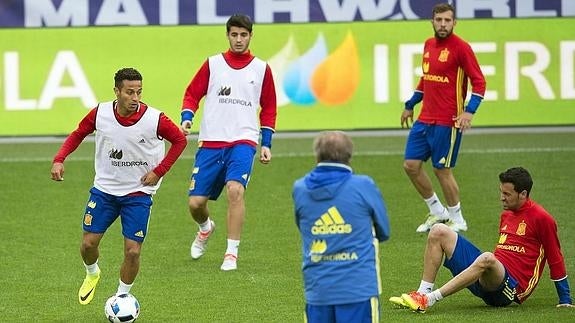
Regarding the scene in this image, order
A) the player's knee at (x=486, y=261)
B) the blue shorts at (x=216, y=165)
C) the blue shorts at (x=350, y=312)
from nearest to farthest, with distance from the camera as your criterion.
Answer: the blue shorts at (x=350, y=312), the player's knee at (x=486, y=261), the blue shorts at (x=216, y=165)

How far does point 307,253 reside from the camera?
845 cm

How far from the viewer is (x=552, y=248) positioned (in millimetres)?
10773

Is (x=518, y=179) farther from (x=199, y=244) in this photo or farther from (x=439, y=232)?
(x=199, y=244)

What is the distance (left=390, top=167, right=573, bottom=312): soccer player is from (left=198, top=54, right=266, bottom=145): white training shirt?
277 centimetres

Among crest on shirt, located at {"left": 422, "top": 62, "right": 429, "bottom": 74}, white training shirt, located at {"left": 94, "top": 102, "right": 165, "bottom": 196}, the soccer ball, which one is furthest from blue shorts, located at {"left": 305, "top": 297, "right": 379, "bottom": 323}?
crest on shirt, located at {"left": 422, "top": 62, "right": 429, "bottom": 74}

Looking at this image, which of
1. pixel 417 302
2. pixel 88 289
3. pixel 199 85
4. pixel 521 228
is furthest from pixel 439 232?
pixel 199 85

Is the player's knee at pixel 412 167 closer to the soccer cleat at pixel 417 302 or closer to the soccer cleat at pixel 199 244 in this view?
A: the soccer cleat at pixel 199 244

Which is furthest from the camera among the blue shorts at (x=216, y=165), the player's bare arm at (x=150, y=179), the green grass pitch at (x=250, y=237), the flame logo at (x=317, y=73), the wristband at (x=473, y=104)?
the flame logo at (x=317, y=73)

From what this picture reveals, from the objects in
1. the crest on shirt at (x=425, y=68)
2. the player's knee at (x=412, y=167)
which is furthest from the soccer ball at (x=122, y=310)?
the crest on shirt at (x=425, y=68)

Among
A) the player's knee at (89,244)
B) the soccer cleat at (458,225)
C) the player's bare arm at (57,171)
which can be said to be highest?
the player's bare arm at (57,171)

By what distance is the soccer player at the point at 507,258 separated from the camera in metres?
10.7

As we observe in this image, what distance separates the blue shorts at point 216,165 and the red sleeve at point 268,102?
28 cm

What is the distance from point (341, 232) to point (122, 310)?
2.89 metres

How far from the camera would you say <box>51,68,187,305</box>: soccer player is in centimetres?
1096
